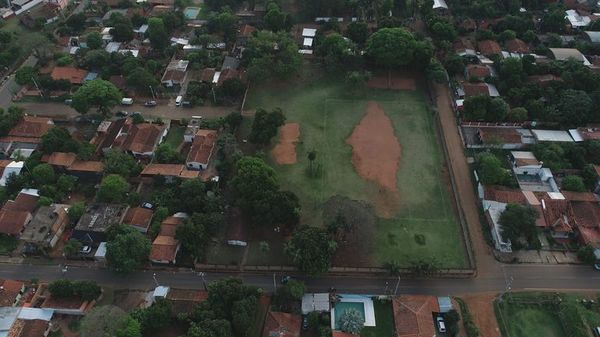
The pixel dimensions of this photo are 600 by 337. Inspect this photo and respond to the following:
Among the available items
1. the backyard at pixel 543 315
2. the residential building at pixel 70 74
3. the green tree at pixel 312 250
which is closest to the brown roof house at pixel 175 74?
the residential building at pixel 70 74

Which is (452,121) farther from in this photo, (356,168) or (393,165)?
(356,168)

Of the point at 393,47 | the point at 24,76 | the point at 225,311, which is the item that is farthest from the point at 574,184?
the point at 24,76

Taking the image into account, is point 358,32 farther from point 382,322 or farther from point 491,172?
point 382,322

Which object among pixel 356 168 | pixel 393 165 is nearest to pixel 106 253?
pixel 356 168

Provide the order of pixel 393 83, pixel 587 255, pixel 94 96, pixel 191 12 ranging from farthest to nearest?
1. pixel 191 12
2. pixel 393 83
3. pixel 94 96
4. pixel 587 255

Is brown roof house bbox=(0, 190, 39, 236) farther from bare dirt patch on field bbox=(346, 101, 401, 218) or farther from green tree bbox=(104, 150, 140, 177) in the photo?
bare dirt patch on field bbox=(346, 101, 401, 218)

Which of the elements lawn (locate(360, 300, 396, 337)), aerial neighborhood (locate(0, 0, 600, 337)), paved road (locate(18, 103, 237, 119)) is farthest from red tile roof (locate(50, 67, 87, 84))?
lawn (locate(360, 300, 396, 337))
